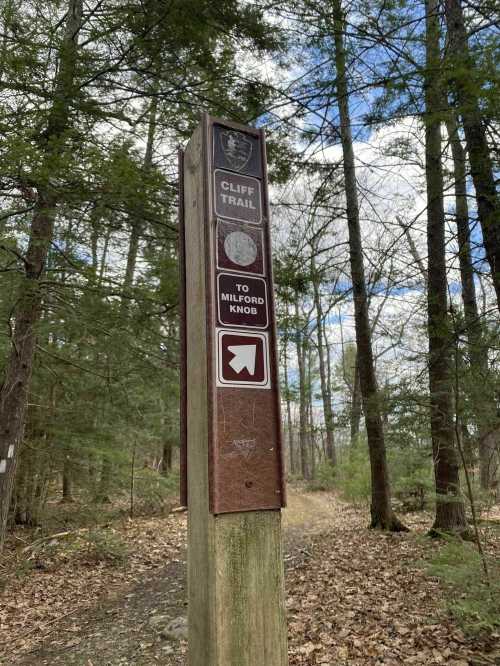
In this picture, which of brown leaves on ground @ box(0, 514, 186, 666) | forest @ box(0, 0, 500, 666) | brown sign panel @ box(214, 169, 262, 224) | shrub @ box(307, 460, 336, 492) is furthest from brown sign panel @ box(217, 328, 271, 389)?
shrub @ box(307, 460, 336, 492)

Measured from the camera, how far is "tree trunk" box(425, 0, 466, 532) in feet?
13.4

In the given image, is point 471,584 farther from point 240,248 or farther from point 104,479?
point 104,479

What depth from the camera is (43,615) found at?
544cm

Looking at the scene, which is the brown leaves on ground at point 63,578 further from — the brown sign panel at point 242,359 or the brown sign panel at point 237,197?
the brown sign panel at point 237,197

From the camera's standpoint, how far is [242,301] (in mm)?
1892

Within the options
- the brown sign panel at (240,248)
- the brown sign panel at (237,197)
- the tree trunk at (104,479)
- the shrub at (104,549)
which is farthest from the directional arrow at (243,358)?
the tree trunk at (104,479)

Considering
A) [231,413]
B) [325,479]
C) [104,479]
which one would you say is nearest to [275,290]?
[231,413]

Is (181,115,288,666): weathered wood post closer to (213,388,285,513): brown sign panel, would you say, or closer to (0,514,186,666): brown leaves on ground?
(213,388,285,513): brown sign panel

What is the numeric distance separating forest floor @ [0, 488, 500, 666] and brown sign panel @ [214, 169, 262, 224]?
333cm

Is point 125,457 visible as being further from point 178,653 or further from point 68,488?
point 178,653

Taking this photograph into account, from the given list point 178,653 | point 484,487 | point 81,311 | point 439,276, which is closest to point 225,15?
point 81,311

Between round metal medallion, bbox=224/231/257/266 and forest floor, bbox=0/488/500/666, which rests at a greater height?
round metal medallion, bbox=224/231/257/266

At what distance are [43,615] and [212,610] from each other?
16.6 ft

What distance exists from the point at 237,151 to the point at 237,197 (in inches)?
9.1
